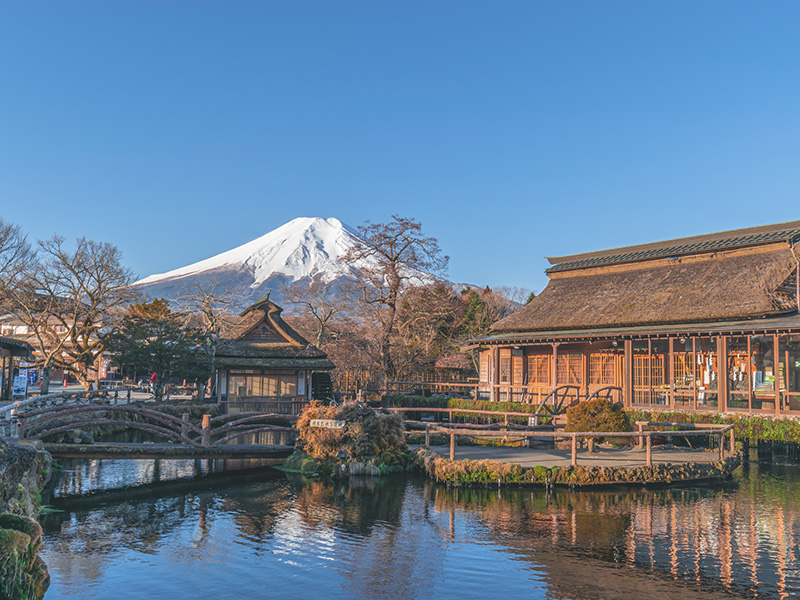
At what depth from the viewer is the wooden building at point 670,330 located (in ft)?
80.1

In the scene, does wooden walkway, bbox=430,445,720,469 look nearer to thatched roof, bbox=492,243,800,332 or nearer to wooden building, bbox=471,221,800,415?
wooden building, bbox=471,221,800,415

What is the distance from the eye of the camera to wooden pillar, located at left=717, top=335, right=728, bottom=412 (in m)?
23.9

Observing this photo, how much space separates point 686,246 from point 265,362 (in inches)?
839

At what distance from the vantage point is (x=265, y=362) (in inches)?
1240

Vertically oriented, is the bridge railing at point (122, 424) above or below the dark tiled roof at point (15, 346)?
below

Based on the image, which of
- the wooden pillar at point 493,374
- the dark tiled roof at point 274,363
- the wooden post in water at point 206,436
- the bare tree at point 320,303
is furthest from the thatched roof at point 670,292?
the wooden post in water at point 206,436

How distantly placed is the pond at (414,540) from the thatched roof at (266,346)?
1352cm

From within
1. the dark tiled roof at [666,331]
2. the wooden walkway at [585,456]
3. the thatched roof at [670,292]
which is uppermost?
the thatched roof at [670,292]

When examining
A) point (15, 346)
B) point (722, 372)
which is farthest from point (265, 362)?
point (722, 372)

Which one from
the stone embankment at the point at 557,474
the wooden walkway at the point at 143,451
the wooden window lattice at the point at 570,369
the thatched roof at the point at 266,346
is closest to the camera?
the stone embankment at the point at 557,474

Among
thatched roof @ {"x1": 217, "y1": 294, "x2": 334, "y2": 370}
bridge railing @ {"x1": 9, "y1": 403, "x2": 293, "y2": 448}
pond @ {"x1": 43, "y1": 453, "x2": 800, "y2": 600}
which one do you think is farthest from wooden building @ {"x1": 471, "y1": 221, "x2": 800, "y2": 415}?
bridge railing @ {"x1": 9, "y1": 403, "x2": 293, "y2": 448}

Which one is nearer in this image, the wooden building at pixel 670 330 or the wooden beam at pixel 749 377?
the wooden beam at pixel 749 377

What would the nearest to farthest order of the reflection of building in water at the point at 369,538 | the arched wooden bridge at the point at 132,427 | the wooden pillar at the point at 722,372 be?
the reflection of building in water at the point at 369,538, the arched wooden bridge at the point at 132,427, the wooden pillar at the point at 722,372

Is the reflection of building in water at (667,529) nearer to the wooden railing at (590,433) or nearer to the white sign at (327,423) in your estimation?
the wooden railing at (590,433)
